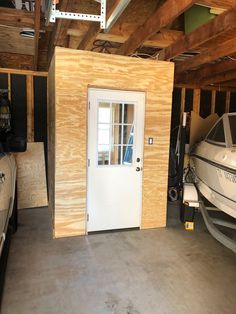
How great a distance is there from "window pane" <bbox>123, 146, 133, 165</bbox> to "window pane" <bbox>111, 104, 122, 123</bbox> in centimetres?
39

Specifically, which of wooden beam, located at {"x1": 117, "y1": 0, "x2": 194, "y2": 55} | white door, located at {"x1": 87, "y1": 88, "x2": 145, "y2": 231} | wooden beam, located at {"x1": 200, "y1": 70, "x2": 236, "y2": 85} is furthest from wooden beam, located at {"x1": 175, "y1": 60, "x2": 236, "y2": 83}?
wooden beam, located at {"x1": 117, "y1": 0, "x2": 194, "y2": 55}

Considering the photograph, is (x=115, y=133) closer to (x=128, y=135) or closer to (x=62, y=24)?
(x=128, y=135)

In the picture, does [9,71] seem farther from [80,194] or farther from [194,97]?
[194,97]

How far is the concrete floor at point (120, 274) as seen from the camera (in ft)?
7.07

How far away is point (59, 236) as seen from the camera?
3.35m

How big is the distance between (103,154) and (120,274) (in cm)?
151

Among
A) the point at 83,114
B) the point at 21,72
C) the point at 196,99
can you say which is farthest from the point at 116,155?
the point at 196,99

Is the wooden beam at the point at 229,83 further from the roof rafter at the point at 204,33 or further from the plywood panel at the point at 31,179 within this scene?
the plywood panel at the point at 31,179

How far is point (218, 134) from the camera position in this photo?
3.89 m

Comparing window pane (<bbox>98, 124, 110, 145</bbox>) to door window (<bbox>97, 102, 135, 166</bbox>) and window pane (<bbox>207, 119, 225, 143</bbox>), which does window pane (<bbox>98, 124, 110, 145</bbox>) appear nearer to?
door window (<bbox>97, 102, 135, 166</bbox>)

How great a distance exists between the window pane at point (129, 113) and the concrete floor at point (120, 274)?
156cm

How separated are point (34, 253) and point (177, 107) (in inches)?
163

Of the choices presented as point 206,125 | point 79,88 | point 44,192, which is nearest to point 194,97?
point 206,125

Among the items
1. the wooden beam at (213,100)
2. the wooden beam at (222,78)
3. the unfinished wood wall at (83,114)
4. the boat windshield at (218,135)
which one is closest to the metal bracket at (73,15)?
the unfinished wood wall at (83,114)
